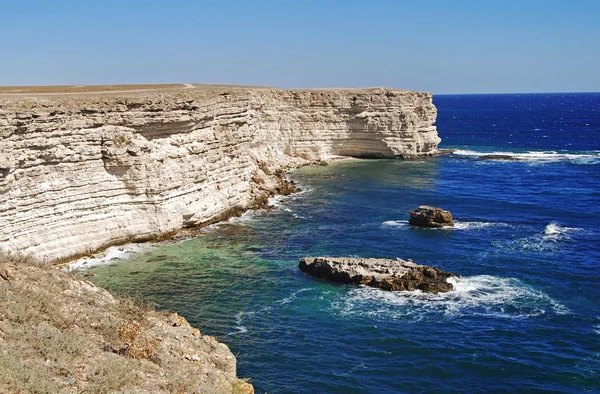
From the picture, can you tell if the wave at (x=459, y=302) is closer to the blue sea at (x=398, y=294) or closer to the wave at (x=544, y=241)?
the blue sea at (x=398, y=294)

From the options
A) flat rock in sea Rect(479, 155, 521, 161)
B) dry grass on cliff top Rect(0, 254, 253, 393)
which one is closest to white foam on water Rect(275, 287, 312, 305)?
dry grass on cliff top Rect(0, 254, 253, 393)

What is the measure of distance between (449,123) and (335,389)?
5049 inches

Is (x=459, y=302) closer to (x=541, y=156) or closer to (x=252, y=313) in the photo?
(x=252, y=313)

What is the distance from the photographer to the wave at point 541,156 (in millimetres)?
74188

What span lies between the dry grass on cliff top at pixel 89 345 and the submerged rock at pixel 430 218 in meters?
28.2

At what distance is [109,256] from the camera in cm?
3331

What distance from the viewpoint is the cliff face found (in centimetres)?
2952

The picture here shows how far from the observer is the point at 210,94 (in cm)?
4256

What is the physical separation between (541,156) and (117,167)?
62.2 meters

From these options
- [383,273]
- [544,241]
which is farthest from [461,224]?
[383,273]

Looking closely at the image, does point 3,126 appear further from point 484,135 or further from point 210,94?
point 484,135

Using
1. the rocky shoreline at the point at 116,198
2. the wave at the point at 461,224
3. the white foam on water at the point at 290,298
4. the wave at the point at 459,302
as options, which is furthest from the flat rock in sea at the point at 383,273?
the rocky shoreline at the point at 116,198

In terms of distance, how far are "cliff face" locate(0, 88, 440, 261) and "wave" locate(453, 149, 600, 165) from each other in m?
37.8

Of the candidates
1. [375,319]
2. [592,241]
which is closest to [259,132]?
[592,241]
